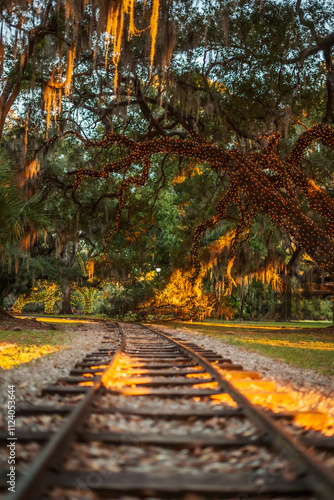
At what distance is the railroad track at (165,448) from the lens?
2080mm

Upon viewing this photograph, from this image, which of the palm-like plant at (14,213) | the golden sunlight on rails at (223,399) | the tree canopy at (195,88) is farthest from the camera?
the palm-like plant at (14,213)

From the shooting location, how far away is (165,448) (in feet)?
8.97

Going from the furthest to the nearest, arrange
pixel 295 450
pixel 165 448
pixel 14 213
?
1. pixel 14 213
2. pixel 165 448
3. pixel 295 450

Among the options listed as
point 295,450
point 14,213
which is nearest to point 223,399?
point 295,450

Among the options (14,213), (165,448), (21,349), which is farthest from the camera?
(14,213)

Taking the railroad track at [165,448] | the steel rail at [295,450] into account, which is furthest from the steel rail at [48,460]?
the steel rail at [295,450]

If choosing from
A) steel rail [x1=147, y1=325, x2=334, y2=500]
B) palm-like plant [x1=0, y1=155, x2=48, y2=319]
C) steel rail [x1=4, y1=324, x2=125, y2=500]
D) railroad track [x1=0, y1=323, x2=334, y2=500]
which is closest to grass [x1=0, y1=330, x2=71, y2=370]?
railroad track [x1=0, y1=323, x2=334, y2=500]

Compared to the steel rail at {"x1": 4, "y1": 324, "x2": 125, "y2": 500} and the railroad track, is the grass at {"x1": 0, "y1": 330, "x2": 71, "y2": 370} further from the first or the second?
the steel rail at {"x1": 4, "y1": 324, "x2": 125, "y2": 500}

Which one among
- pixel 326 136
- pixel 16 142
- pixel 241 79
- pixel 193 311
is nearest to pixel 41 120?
pixel 16 142

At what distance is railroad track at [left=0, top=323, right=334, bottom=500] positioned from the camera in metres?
2.08

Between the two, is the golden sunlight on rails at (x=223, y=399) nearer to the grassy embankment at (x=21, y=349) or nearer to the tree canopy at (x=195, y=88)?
the grassy embankment at (x=21, y=349)

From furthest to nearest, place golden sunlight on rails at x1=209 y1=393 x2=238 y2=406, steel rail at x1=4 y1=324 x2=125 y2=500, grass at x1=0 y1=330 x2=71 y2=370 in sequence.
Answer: grass at x1=0 y1=330 x2=71 y2=370 → golden sunlight on rails at x1=209 y1=393 x2=238 y2=406 → steel rail at x1=4 y1=324 x2=125 y2=500

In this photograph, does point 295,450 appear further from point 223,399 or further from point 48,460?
point 223,399

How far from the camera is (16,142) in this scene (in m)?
16.3
